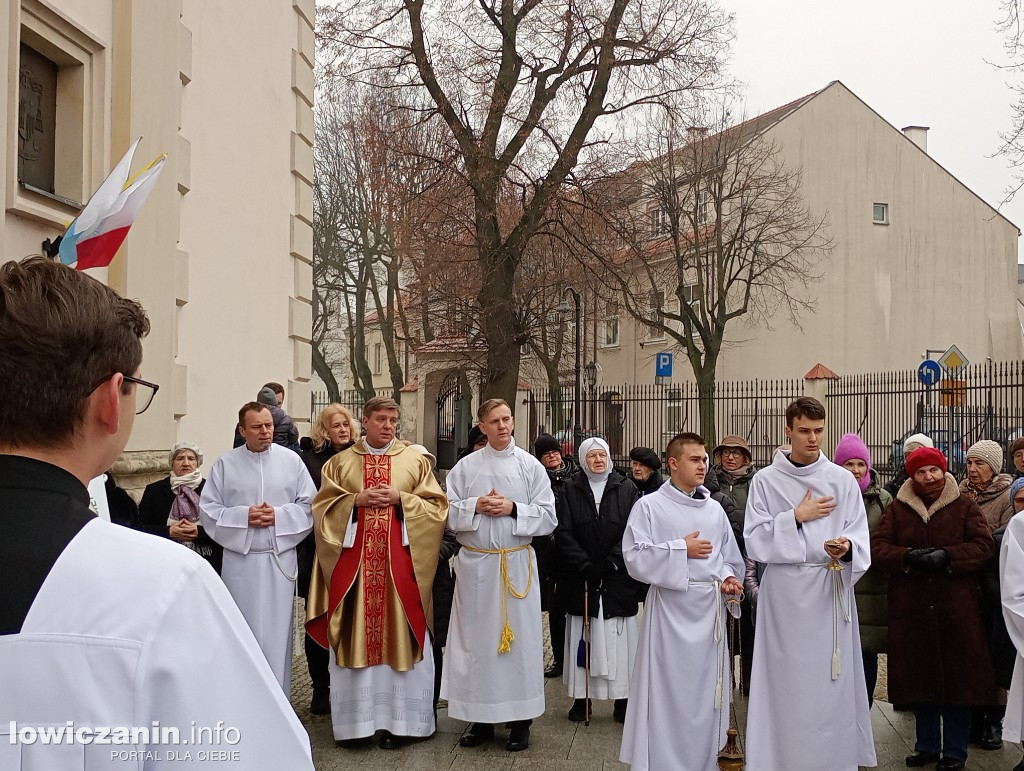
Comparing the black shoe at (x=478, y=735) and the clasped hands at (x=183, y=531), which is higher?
the clasped hands at (x=183, y=531)

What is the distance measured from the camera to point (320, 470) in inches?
320

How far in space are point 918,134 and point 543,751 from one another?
38070 mm

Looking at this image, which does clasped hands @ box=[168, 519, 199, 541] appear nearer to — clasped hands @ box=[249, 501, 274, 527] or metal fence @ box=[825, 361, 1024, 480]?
clasped hands @ box=[249, 501, 274, 527]

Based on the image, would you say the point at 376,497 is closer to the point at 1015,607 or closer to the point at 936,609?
the point at 936,609

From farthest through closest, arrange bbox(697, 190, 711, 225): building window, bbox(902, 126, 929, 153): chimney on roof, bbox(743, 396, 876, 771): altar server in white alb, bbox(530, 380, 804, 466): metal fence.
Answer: bbox(902, 126, 929, 153): chimney on roof < bbox(697, 190, 711, 225): building window < bbox(530, 380, 804, 466): metal fence < bbox(743, 396, 876, 771): altar server in white alb

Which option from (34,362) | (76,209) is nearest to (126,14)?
(76,209)

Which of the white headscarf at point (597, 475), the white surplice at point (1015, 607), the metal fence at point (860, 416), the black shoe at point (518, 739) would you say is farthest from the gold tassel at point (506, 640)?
the metal fence at point (860, 416)

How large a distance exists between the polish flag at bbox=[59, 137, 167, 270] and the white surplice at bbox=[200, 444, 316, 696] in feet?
5.75

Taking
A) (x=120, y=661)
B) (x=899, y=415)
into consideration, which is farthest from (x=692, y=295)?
(x=120, y=661)

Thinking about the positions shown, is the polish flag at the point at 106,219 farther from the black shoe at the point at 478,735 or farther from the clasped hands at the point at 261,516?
the black shoe at the point at 478,735

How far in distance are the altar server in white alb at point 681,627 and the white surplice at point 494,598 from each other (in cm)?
104

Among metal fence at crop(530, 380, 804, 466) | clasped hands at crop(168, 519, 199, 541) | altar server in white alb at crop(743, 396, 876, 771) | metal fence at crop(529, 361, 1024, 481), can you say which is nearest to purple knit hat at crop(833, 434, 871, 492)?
altar server in white alb at crop(743, 396, 876, 771)

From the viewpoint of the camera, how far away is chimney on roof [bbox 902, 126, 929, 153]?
3914 centimetres

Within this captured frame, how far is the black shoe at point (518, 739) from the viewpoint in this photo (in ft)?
21.7
